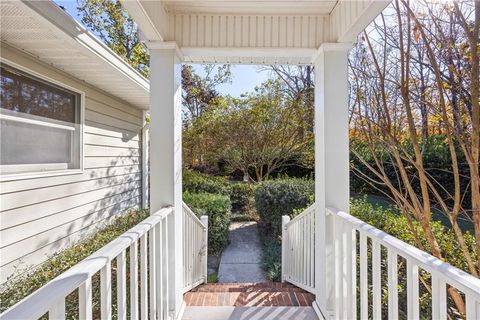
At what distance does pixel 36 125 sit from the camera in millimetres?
3242

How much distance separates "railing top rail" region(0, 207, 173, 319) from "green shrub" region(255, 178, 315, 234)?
4.87m

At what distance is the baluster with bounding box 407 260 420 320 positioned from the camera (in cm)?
114

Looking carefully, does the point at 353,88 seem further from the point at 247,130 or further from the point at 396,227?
the point at 247,130

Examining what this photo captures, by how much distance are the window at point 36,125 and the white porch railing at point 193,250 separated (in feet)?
5.77

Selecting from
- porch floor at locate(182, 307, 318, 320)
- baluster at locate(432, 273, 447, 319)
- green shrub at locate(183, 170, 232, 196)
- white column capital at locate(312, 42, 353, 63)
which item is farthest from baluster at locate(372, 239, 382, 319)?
green shrub at locate(183, 170, 232, 196)

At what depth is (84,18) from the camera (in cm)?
946

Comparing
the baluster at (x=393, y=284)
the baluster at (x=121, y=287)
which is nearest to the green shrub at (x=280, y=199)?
the baluster at (x=393, y=284)

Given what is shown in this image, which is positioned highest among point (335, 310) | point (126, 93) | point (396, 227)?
point (126, 93)

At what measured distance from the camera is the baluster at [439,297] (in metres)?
0.99

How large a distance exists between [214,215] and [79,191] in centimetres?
236

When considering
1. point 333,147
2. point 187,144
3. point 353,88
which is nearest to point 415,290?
point 333,147

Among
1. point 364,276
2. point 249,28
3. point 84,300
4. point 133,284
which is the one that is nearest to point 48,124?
point 249,28

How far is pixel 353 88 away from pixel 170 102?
85.6 inches

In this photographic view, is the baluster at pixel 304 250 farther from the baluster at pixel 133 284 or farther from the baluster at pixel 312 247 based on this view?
the baluster at pixel 133 284
